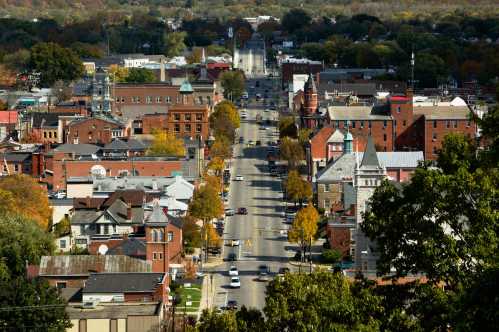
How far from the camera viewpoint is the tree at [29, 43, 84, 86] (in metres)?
148

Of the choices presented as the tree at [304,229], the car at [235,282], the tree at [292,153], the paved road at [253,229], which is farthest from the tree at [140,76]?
the car at [235,282]

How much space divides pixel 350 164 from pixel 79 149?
18303 mm

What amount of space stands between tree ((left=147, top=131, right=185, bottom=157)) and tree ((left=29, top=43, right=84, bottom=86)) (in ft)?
158

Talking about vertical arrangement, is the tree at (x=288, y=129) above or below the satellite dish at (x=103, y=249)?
above

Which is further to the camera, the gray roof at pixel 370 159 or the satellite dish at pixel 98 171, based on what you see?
the satellite dish at pixel 98 171

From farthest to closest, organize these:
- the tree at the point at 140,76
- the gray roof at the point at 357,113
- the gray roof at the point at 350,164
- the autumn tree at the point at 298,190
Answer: the tree at the point at 140,76 → the gray roof at the point at 357,113 → the autumn tree at the point at 298,190 → the gray roof at the point at 350,164

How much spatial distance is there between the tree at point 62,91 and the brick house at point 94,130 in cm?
2369

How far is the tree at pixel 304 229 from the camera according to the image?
239 feet

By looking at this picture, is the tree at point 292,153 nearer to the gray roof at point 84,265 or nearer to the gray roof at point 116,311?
the gray roof at point 84,265

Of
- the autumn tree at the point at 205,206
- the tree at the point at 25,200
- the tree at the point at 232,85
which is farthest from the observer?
the tree at the point at 232,85

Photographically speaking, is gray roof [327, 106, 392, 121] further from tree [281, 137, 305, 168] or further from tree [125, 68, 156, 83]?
tree [125, 68, 156, 83]

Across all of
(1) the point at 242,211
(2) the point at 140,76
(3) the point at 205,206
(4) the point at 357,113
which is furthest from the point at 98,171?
(2) the point at 140,76

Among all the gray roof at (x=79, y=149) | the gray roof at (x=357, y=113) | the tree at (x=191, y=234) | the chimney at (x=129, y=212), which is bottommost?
the tree at (x=191, y=234)

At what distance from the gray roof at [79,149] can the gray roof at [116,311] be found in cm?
3969
